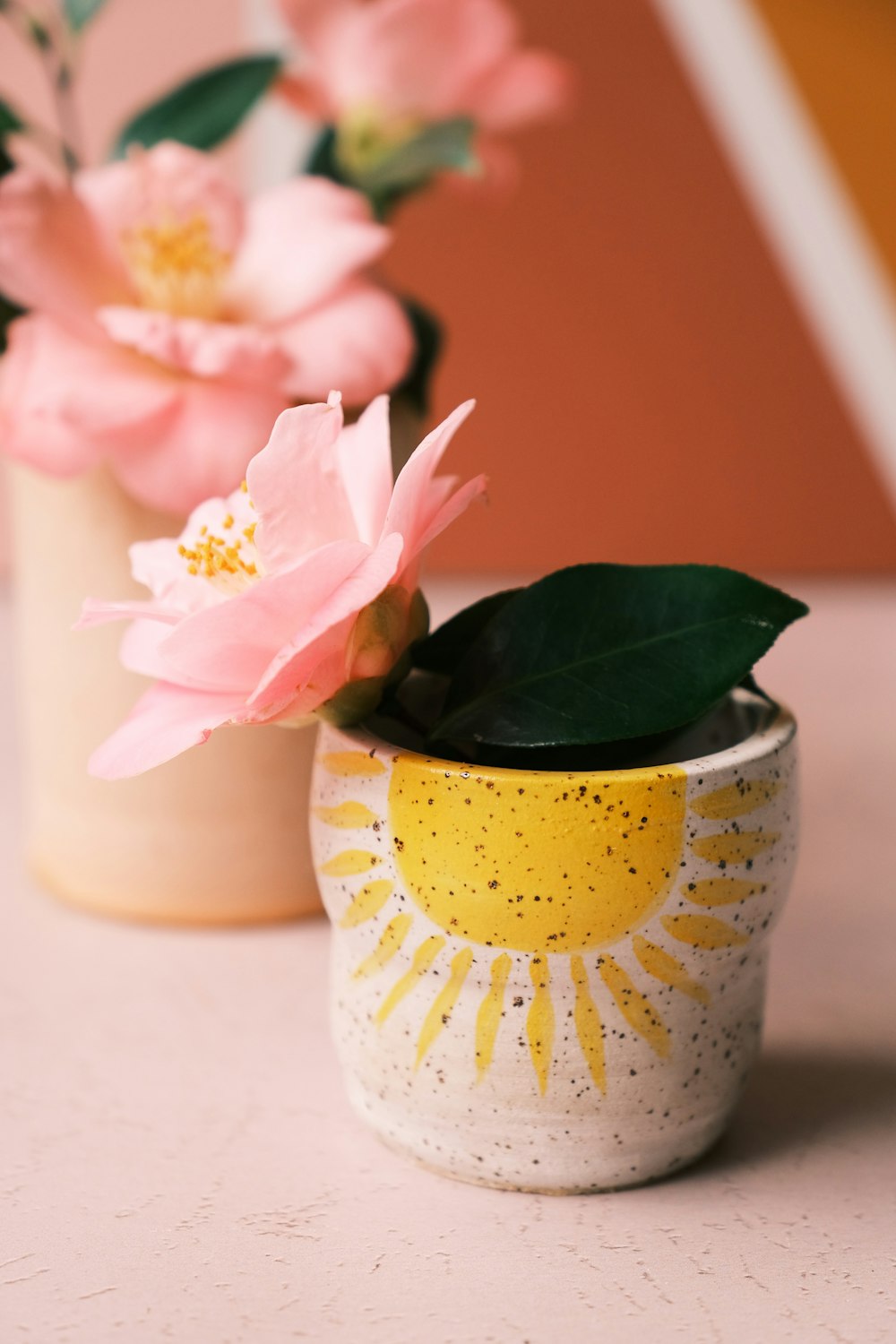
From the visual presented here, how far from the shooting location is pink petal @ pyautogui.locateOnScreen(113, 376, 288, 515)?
1.33 feet

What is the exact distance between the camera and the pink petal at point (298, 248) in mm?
423

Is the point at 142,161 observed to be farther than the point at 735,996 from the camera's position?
Yes

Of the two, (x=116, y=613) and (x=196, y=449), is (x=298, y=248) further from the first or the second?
(x=116, y=613)

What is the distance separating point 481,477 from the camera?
1.02 feet

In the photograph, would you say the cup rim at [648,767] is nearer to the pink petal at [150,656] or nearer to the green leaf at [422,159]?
the pink petal at [150,656]

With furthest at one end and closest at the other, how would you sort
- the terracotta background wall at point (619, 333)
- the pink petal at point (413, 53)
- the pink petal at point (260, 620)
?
1. the terracotta background wall at point (619, 333)
2. the pink petal at point (413, 53)
3. the pink petal at point (260, 620)

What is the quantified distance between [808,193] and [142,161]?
0.81 metres

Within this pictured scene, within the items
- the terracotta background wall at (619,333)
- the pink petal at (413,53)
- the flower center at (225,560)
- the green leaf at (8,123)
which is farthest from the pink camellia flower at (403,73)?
the terracotta background wall at (619,333)


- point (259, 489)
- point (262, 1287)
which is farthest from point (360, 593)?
point (262, 1287)

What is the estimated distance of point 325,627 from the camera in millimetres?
272

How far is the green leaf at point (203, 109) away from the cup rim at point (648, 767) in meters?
0.26

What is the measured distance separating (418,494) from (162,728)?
7 cm

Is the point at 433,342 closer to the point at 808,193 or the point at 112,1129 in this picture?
the point at 112,1129

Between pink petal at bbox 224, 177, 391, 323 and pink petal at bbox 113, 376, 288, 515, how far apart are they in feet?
0.13
